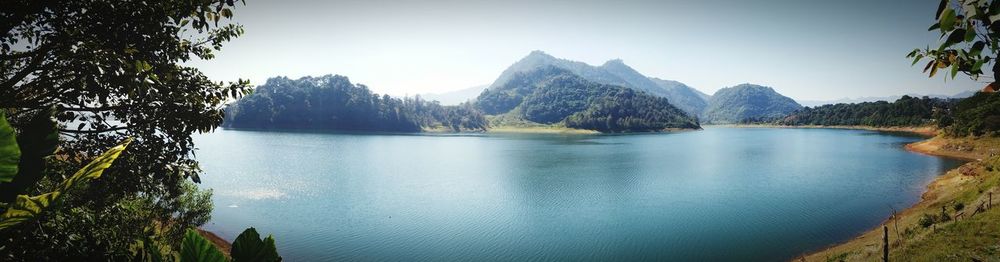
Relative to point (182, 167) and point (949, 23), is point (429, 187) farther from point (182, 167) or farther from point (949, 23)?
point (949, 23)

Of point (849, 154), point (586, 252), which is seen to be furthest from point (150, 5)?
point (849, 154)

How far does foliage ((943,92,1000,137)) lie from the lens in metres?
69.9

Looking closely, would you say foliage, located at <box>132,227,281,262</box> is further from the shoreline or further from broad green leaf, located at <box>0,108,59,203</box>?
the shoreline

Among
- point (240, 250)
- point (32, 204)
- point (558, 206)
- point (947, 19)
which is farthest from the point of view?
point (558, 206)

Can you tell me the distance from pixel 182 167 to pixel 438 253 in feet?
69.4

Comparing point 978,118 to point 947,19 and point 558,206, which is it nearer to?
point 558,206

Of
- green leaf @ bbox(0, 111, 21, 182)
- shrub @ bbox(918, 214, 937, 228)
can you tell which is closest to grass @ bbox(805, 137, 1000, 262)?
shrub @ bbox(918, 214, 937, 228)

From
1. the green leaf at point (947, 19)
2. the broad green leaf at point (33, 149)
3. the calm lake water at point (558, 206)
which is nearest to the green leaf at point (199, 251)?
the broad green leaf at point (33, 149)

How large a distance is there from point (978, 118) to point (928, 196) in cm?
5151

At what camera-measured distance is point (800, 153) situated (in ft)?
310

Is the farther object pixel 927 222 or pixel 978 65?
pixel 927 222

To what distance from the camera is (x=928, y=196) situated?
1657 inches

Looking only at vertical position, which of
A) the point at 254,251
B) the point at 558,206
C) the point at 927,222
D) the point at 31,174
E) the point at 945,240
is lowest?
the point at 558,206

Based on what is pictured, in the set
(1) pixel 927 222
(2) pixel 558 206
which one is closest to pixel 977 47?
(1) pixel 927 222
